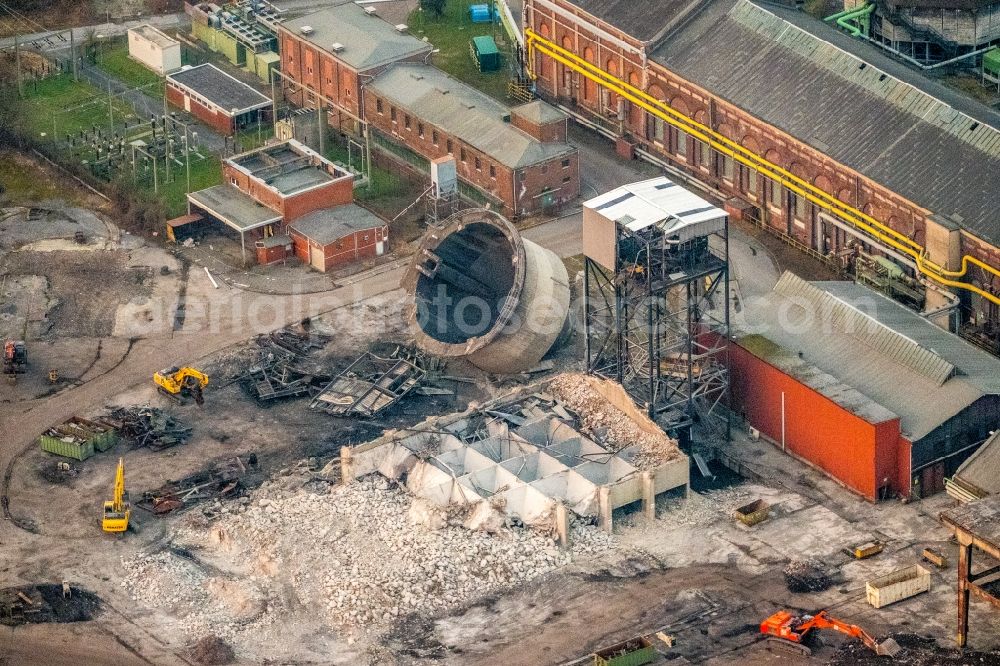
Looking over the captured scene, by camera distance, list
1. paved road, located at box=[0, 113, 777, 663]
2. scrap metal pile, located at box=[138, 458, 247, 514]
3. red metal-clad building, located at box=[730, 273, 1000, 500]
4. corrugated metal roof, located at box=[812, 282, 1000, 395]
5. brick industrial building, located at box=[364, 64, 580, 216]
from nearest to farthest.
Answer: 1. red metal-clad building, located at box=[730, 273, 1000, 500]
2. scrap metal pile, located at box=[138, 458, 247, 514]
3. corrugated metal roof, located at box=[812, 282, 1000, 395]
4. paved road, located at box=[0, 113, 777, 663]
5. brick industrial building, located at box=[364, 64, 580, 216]

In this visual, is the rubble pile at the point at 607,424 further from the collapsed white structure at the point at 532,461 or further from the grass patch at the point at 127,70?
the grass patch at the point at 127,70

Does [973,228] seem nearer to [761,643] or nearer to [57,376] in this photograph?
[761,643]

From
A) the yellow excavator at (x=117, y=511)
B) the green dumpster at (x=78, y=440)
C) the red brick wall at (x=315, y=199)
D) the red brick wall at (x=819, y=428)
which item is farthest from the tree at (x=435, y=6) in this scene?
the yellow excavator at (x=117, y=511)

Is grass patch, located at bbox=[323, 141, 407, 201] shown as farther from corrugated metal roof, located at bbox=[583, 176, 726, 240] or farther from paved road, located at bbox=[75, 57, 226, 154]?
corrugated metal roof, located at bbox=[583, 176, 726, 240]

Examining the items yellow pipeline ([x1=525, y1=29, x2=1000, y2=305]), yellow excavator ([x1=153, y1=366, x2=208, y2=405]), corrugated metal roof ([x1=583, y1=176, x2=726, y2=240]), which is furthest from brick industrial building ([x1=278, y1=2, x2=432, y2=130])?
corrugated metal roof ([x1=583, y1=176, x2=726, y2=240])

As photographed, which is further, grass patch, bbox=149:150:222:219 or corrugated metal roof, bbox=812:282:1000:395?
grass patch, bbox=149:150:222:219

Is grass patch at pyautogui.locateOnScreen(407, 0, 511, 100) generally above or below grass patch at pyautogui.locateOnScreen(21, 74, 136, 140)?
above

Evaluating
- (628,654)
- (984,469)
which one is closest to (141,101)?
(984,469)
